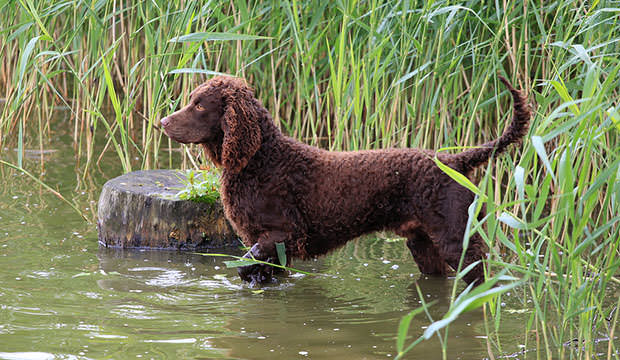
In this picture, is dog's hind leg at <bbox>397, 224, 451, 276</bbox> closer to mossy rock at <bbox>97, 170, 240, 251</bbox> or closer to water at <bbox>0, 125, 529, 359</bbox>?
water at <bbox>0, 125, 529, 359</bbox>

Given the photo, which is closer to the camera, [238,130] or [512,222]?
[512,222]

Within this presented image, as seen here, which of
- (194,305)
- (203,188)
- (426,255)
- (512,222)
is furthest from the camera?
(203,188)

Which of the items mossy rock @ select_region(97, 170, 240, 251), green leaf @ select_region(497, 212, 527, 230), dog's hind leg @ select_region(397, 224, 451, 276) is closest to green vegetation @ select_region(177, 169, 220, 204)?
mossy rock @ select_region(97, 170, 240, 251)

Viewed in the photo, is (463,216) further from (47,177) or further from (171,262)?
(47,177)

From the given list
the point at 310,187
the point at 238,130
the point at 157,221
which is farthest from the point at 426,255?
the point at 157,221

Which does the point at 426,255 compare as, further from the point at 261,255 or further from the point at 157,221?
the point at 157,221

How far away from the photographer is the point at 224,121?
157 inches

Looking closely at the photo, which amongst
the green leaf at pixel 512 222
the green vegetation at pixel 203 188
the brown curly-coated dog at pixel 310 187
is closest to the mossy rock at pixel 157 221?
the green vegetation at pixel 203 188

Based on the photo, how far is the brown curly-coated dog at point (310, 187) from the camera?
3.82 m

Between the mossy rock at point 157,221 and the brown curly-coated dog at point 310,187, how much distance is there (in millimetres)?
660

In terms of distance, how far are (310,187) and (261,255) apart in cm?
43

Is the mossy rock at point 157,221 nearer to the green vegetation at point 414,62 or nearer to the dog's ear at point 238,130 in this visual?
the green vegetation at point 414,62

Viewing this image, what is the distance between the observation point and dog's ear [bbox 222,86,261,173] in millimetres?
3947

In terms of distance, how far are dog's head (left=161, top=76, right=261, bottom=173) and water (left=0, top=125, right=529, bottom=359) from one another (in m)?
0.71
